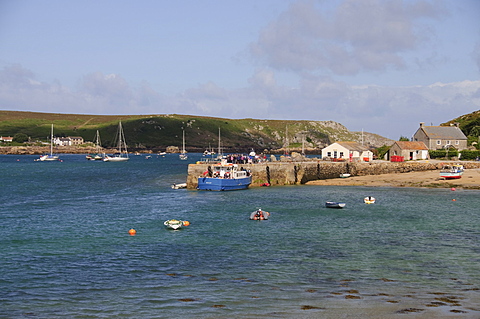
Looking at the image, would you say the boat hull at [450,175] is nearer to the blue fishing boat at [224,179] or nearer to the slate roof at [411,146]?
the slate roof at [411,146]

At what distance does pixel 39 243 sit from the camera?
32031 millimetres

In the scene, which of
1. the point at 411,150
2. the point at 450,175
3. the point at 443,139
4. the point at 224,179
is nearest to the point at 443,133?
the point at 443,139

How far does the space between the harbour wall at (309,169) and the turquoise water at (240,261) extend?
17731 mm

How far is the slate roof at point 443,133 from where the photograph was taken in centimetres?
9975

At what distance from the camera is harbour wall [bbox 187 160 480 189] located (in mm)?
69250

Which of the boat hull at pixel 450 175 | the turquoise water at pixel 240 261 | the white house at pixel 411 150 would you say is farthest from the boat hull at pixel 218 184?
the white house at pixel 411 150

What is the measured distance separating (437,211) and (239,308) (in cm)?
3226

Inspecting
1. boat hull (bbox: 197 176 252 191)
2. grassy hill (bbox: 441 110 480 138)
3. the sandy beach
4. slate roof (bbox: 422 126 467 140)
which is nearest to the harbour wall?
the sandy beach

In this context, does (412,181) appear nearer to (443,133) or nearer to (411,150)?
(411,150)

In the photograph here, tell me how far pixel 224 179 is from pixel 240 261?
1415 inches

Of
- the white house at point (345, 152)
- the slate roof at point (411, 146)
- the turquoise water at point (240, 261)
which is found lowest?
the turquoise water at point (240, 261)

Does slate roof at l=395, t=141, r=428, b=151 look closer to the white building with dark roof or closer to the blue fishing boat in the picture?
the white building with dark roof

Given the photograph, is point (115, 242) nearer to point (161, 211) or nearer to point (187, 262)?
point (187, 262)

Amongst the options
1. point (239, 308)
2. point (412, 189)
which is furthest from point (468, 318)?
point (412, 189)
